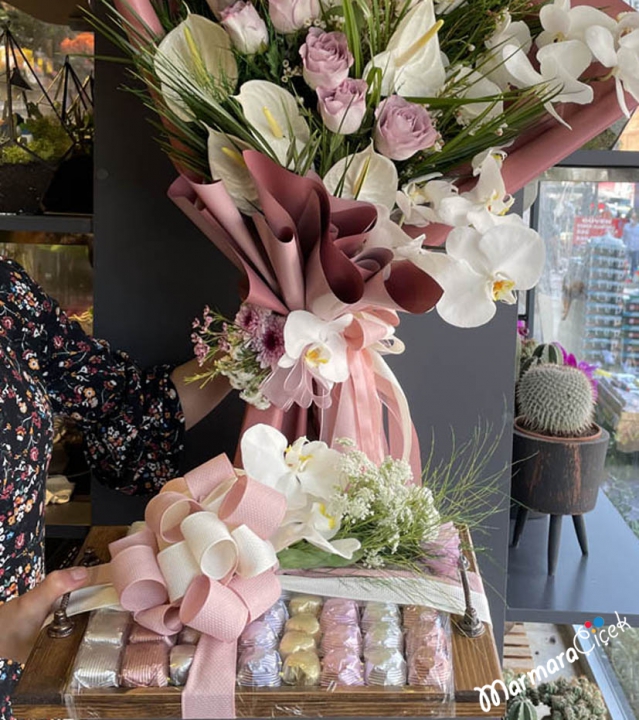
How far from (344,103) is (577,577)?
41.4 inches

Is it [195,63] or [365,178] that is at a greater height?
[195,63]

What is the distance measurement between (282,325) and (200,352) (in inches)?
4.3

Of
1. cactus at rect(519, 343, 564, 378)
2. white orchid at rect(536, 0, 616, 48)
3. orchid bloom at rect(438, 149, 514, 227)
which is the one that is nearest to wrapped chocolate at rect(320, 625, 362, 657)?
orchid bloom at rect(438, 149, 514, 227)

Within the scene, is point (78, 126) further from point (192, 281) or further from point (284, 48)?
point (284, 48)

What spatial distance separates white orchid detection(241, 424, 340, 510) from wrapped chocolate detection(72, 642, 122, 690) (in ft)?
0.58

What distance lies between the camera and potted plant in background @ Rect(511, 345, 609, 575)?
1365mm

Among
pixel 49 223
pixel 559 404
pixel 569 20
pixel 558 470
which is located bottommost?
pixel 558 470

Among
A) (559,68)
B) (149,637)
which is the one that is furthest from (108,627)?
(559,68)

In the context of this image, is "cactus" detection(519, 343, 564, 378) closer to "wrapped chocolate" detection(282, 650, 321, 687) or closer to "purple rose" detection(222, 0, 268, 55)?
"purple rose" detection(222, 0, 268, 55)

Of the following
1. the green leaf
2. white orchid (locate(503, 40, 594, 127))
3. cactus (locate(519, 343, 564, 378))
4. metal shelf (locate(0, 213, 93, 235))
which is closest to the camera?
the green leaf

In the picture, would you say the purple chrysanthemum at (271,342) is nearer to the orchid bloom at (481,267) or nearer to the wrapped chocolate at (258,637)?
the orchid bloom at (481,267)

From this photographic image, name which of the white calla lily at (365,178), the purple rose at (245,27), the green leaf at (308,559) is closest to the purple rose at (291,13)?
the purple rose at (245,27)

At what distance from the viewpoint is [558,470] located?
53.9 inches

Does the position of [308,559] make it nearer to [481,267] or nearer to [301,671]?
[301,671]
